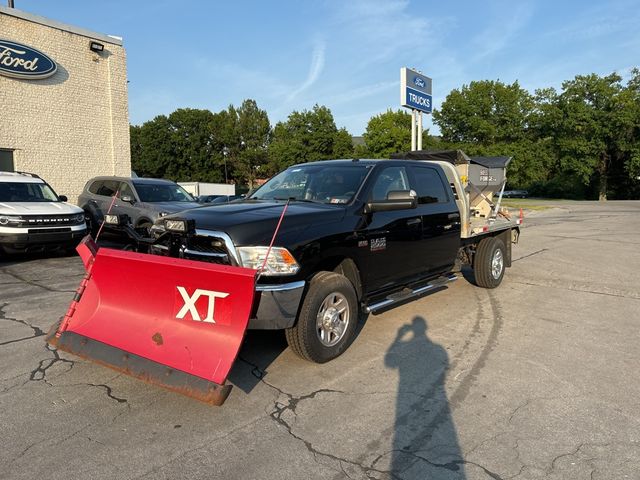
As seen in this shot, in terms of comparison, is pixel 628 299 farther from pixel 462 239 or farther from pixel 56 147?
pixel 56 147

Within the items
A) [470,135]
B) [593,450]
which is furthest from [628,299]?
[470,135]

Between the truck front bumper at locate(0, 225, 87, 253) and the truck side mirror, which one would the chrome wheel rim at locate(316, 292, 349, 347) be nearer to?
the truck side mirror

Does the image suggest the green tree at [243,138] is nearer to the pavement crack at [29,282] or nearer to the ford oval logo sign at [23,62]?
the ford oval logo sign at [23,62]

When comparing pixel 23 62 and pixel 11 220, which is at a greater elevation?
pixel 23 62

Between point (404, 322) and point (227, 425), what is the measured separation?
2.93 meters

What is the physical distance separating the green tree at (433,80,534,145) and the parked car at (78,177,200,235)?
1558 inches

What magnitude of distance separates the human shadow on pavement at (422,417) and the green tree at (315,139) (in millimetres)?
52155

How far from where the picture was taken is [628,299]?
7.09m

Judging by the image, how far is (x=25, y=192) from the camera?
35.5 feet

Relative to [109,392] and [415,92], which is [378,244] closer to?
[109,392]

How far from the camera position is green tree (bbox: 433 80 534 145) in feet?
152

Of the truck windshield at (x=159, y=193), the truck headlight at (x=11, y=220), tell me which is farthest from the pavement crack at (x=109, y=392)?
the truck windshield at (x=159, y=193)

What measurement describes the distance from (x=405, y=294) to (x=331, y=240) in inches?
60.2

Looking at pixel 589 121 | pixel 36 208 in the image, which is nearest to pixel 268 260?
pixel 36 208
